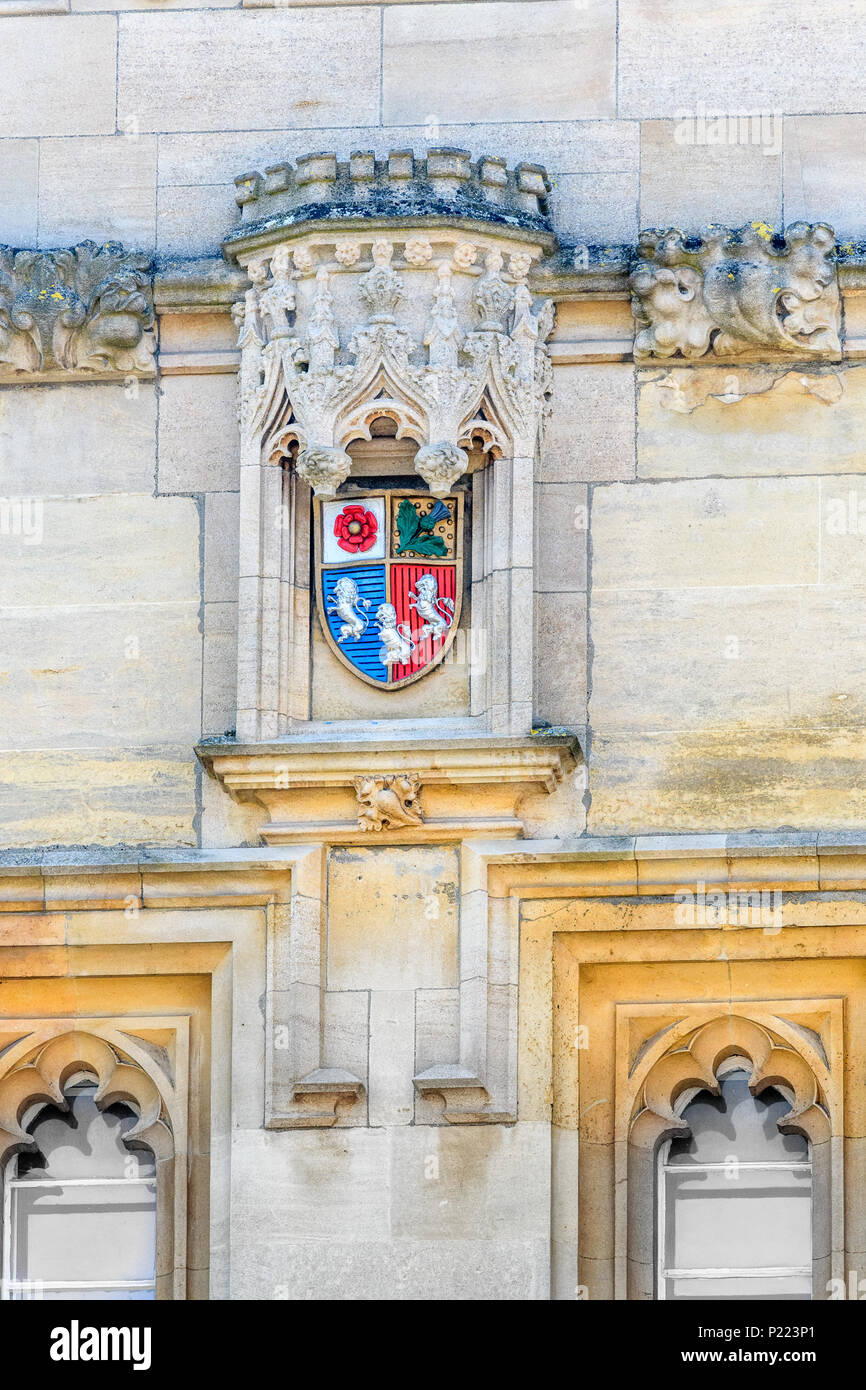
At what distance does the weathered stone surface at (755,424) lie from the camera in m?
18.4

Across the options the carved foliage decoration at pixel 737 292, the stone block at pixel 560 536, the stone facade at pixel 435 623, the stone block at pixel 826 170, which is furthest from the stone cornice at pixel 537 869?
the stone block at pixel 826 170

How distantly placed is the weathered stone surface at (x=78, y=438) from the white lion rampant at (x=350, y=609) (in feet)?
3.32

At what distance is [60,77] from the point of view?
19.2m

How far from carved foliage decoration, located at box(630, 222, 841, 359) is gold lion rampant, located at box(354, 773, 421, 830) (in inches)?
85.0

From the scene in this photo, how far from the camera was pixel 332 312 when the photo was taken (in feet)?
60.1

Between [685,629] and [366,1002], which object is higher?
[685,629]

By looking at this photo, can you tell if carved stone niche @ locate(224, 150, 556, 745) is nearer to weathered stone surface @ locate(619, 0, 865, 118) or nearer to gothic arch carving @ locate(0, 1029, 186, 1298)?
weathered stone surface @ locate(619, 0, 865, 118)

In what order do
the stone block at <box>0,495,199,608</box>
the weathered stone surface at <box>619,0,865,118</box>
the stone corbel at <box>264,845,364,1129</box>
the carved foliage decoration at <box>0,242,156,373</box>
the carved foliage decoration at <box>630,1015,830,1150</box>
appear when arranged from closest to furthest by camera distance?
the stone corbel at <box>264,845,364,1129</box>, the carved foliage decoration at <box>630,1015,830,1150</box>, the stone block at <box>0,495,199,608</box>, the carved foliage decoration at <box>0,242,156,373</box>, the weathered stone surface at <box>619,0,865,118</box>

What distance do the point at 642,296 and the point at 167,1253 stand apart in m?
4.49

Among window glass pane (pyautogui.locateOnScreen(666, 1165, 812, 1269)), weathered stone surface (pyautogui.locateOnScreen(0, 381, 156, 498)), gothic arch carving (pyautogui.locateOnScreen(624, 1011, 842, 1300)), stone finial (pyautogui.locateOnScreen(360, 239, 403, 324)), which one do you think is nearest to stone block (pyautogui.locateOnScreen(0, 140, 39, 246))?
weathered stone surface (pyautogui.locateOnScreen(0, 381, 156, 498))

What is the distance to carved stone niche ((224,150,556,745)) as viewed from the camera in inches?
Answer: 712
